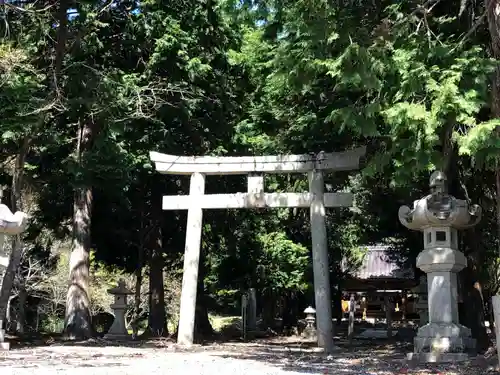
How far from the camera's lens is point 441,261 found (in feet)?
33.6

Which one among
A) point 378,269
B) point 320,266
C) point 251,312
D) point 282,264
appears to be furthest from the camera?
point 378,269

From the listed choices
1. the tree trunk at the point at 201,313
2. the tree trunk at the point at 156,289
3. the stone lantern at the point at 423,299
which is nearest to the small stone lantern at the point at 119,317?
the tree trunk at the point at 156,289

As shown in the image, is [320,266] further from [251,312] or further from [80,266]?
[251,312]

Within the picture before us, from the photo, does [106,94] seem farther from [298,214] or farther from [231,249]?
[298,214]

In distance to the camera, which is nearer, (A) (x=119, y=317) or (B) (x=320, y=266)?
(B) (x=320, y=266)

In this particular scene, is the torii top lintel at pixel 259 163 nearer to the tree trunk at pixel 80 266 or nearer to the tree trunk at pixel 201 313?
the tree trunk at pixel 80 266

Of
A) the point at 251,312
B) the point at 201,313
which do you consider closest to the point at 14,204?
the point at 201,313

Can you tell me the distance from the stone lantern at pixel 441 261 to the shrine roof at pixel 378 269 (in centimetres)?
1455

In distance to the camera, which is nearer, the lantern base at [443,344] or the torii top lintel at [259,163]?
the lantern base at [443,344]

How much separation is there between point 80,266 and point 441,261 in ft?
32.0

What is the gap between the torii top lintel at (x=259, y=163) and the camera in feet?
44.4

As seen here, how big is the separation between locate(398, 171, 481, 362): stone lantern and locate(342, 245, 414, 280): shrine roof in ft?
47.7

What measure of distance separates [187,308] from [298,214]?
8.70 metres

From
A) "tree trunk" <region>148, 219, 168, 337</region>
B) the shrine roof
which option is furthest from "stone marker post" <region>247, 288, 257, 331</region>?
the shrine roof
